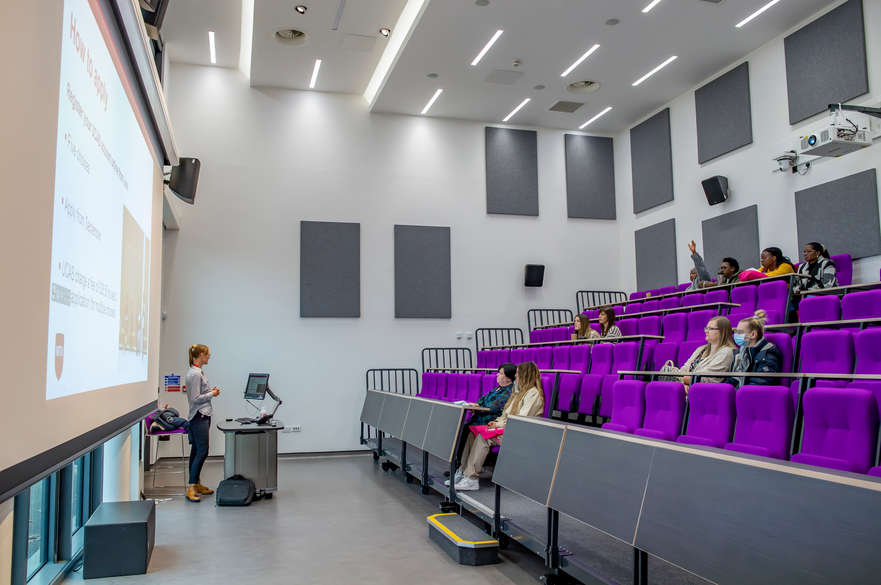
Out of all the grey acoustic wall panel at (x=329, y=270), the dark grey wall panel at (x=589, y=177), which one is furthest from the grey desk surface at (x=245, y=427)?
the dark grey wall panel at (x=589, y=177)

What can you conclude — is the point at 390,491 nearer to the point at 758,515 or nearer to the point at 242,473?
the point at 242,473

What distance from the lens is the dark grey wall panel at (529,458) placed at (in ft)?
10.9

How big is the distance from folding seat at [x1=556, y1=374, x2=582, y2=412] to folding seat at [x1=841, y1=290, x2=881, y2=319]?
2263mm

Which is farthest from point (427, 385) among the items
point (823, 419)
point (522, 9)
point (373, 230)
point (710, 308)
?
point (823, 419)

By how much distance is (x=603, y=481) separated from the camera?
9.20 ft

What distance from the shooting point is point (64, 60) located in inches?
77.9

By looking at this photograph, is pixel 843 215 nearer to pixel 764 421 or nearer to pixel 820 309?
pixel 820 309

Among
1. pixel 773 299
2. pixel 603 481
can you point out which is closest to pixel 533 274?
pixel 773 299

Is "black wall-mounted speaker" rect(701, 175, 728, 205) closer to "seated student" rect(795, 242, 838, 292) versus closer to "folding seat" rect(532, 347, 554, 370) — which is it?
"seated student" rect(795, 242, 838, 292)

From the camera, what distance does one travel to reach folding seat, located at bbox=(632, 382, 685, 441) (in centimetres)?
372

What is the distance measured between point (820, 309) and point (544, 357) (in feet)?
9.95

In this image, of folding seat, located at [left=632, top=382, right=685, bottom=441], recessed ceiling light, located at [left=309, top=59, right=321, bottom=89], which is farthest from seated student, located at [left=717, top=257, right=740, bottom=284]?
recessed ceiling light, located at [left=309, top=59, right=321, bottom=89]

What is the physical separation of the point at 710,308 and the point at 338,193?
18.8 ft

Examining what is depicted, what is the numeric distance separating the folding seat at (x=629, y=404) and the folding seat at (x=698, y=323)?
224cm
